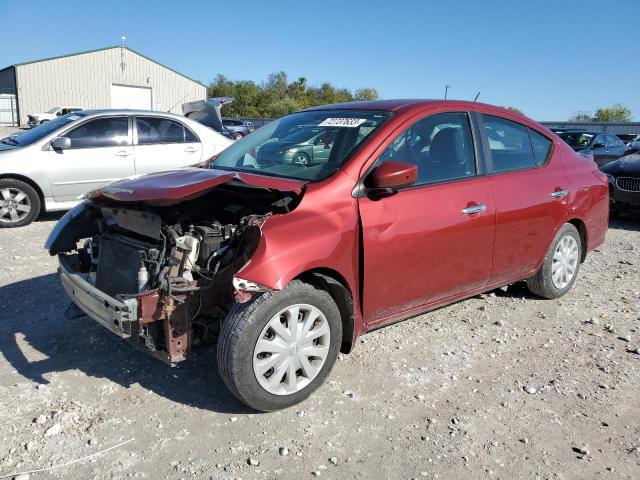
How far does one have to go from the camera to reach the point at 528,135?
4699mm

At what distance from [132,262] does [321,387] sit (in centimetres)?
141

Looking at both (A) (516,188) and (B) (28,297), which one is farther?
(B) (28,297)

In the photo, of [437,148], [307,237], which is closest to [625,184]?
[437,148]

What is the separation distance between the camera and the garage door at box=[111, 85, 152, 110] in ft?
148

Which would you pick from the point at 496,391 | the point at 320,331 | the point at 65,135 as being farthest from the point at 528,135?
the point at 65,135

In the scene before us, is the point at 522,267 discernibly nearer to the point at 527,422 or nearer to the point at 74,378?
the point at 527,422

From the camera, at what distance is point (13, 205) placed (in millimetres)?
7523

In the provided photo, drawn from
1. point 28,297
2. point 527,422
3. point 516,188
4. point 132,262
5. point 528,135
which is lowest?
point 527,422

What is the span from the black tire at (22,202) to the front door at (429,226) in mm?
5956

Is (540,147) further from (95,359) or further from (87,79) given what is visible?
(87,79)

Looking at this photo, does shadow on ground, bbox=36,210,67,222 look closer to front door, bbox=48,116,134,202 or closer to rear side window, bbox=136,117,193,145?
front door, bbox=48,116,134,202

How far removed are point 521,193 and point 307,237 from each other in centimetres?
209

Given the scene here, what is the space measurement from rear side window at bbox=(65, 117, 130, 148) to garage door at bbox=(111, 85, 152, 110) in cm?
3958

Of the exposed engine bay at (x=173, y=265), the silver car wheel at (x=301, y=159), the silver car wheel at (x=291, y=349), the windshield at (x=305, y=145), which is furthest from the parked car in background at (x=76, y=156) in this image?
the silver car wheel at (x=291, y=349)
